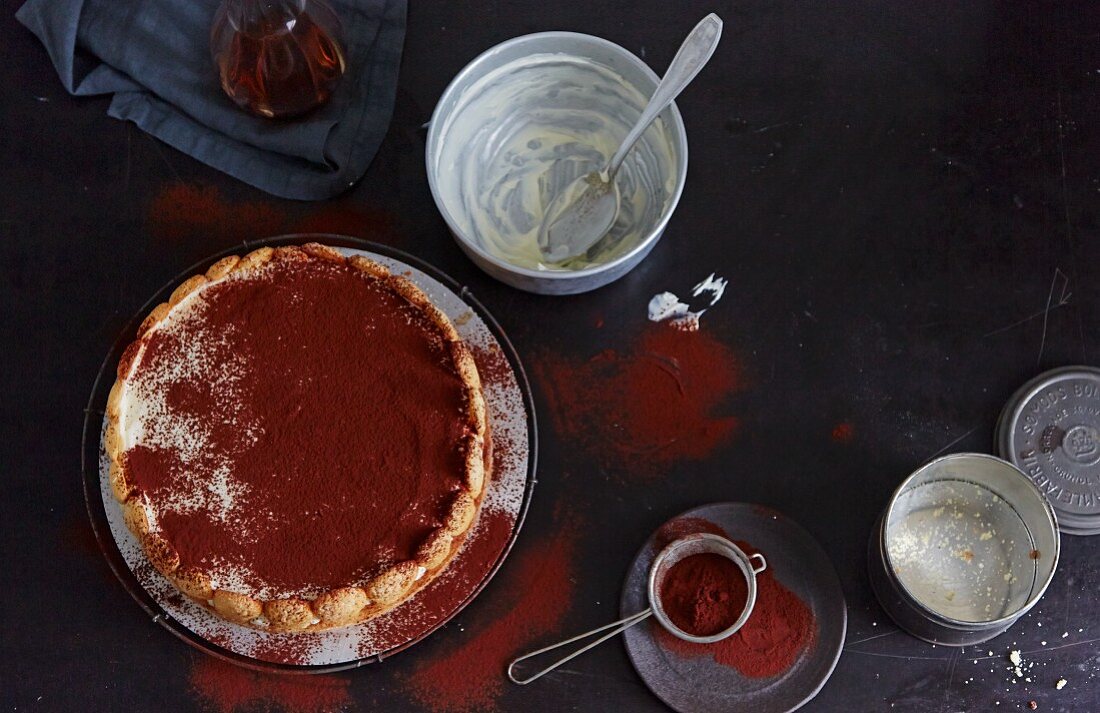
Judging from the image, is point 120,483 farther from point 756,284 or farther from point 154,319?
point 756,284

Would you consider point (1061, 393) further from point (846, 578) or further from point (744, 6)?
point (744, 6)

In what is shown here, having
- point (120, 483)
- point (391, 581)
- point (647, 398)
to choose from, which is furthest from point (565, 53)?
point (120, 483)

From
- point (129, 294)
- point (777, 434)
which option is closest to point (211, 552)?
point (129, 294)

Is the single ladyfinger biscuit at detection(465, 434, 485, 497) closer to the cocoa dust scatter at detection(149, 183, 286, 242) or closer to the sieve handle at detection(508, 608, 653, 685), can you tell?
the sieve handle at detection(508, 608, 653, 685)

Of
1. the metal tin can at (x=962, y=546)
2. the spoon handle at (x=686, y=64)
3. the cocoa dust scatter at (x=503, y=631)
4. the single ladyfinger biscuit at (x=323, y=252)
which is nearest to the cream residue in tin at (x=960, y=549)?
the metal tin can at (x=962, y=546)

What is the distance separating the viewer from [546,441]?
201 centimetres

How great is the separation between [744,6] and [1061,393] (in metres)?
1.04

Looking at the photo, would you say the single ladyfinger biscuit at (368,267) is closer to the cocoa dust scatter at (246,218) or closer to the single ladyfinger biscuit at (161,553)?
the cocoa dust scatter at (246,218)

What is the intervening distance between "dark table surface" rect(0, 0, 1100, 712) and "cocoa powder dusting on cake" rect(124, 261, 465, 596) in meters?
0.22

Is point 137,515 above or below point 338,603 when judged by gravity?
above

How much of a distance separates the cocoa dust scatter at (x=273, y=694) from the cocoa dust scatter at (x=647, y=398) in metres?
0.66

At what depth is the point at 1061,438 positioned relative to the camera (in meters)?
2.03

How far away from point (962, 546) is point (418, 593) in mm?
1050

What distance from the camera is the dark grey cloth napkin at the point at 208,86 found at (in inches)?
80.8
